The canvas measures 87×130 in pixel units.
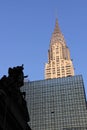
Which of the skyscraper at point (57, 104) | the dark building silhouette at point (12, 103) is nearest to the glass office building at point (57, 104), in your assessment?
the skyscraper at point (57, 104)

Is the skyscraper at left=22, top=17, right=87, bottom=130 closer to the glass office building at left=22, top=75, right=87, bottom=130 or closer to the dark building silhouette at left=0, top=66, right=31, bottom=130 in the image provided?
the glass office building at left=22, top=75, right=87, bottom=130

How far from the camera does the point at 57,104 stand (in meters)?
157

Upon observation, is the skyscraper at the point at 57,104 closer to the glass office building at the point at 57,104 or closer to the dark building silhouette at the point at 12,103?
the glass office building at the point at 57,104

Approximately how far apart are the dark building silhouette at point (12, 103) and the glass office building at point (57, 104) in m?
111

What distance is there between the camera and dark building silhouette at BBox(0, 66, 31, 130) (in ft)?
98.9

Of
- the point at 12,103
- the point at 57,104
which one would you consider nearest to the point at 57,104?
the point at 57,104

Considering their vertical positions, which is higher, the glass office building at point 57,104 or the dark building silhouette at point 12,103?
the glass office building at point 57,104

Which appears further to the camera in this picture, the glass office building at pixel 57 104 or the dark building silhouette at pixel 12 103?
the glass office building at pixel 57 104

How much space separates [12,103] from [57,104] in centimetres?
12584

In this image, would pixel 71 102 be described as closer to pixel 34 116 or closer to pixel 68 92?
pixel 68 92

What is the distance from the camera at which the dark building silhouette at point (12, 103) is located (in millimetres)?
30141

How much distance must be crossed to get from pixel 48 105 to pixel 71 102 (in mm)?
12067

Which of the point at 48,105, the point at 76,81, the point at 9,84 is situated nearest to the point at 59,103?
the point at 48,105

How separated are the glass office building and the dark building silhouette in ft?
364
